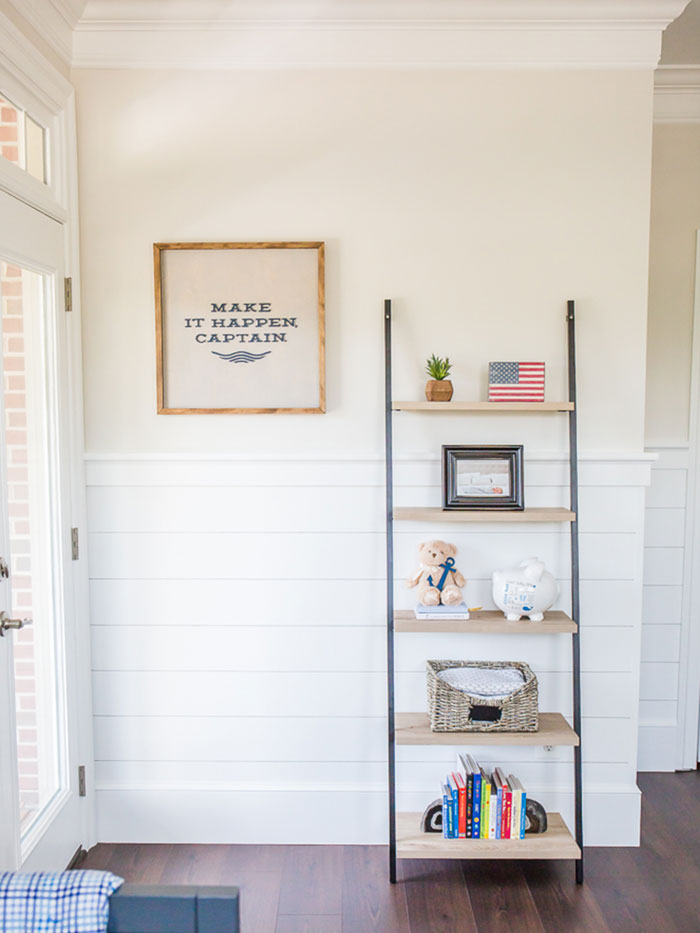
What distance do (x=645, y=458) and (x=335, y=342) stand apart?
3.71 feet

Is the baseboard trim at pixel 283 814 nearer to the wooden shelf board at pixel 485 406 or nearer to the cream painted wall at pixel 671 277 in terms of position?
the wooden shelf board at pixel 485 406

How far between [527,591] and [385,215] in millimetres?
1335

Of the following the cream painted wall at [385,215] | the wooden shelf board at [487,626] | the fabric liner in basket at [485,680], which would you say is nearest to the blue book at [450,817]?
the fabric liner in basket at [485,680]

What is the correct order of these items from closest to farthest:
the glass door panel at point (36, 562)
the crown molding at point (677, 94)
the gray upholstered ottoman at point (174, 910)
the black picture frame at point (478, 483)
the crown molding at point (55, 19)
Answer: the gray upholstered ottoman at point (174, 910) < the glass door panel at point (36, 562) < the crown molding at point (55, 19) < the black picture frame at point (478, 483) < the crown molding at point (677, 94)

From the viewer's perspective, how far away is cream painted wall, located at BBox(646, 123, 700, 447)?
2.85 m

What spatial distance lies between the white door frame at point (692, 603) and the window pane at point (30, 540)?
2.47m

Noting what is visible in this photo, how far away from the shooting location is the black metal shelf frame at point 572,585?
2252 mm

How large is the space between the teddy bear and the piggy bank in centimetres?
14

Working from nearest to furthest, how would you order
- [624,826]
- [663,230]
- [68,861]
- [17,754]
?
1. [17,754]
2. [68,861]
3. [624,826]
4. [663,230]

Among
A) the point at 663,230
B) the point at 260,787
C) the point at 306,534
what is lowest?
the point at 260,787

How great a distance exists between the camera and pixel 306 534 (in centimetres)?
244

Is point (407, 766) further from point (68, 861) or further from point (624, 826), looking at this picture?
point (68, 861)

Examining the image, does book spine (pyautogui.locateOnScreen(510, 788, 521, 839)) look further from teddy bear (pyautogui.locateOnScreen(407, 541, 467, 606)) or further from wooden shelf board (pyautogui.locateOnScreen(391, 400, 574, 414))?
wooden shelf board (pyautogui.locateOnScreen(391, 400, 574, 414))

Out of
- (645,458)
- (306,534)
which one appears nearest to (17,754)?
(306,534)
